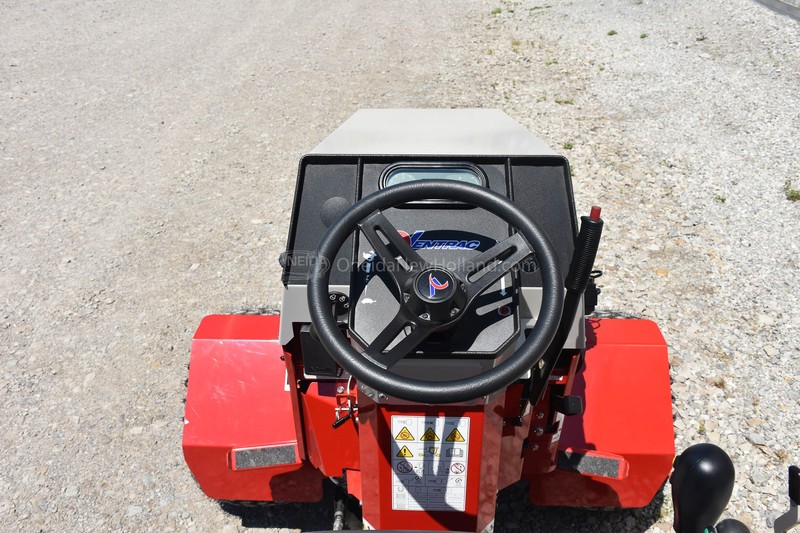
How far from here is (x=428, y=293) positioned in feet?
6.15

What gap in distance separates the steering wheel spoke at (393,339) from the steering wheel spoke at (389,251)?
13 centimetres

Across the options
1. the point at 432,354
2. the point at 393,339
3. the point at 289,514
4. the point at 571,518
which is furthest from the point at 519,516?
the point at 393,339

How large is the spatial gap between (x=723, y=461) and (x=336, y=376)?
1.48 m

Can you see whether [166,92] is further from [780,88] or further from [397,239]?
[780,88]

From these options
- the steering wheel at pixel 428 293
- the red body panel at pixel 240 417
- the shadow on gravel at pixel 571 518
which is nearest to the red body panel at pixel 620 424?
the shadow on gravel at pixel 571 518

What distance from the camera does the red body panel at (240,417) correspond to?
297 cm

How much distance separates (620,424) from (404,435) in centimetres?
141

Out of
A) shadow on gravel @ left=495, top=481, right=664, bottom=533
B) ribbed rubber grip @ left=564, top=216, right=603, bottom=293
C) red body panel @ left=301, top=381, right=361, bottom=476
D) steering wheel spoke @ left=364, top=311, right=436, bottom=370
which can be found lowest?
shadow on gravel @ left=495, top=481, right=664, bottom=533

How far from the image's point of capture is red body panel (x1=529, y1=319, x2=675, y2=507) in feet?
9.63

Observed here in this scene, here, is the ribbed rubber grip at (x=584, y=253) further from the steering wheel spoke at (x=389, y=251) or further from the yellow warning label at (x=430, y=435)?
the yellow warning label at (x=430, y=435)

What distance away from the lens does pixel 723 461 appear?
6.64 ft

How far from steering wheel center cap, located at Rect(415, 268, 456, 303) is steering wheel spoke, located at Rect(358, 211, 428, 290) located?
0.26 feet

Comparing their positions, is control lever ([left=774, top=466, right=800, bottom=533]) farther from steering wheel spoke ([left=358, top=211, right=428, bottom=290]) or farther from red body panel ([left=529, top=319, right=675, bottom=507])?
red body panel ([left=529, top=319, right=675, bottom=507])

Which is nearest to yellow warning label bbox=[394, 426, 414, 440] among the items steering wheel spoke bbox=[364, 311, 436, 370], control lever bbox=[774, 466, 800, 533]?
steering wheel spoke bbox=[364, 311, 436, 370]
